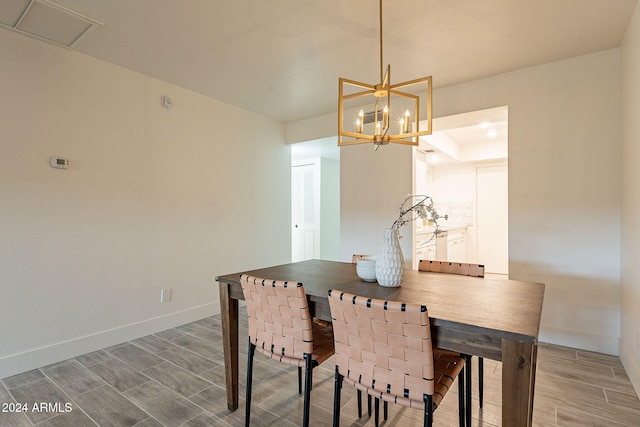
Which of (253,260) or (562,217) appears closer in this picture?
(562,217)

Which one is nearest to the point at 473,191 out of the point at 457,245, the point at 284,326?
the point at 457,245

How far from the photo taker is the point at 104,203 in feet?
9.12

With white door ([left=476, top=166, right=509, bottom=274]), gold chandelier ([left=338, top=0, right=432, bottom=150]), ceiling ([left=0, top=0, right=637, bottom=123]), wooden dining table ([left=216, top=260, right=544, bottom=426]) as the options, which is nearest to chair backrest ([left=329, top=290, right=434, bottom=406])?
wooden dining table ([left=216, top=260, right=544, bottom=426])

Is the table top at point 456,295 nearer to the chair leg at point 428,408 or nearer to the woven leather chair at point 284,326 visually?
the woven leather chair at point 284,326

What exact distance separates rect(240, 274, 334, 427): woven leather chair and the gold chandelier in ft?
2.99

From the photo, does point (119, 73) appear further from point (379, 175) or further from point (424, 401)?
point (424, 401)

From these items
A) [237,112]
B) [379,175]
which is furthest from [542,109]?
[237,112]

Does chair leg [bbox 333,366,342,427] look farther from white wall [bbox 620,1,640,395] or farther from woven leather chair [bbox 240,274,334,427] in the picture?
white wall [bbox 620,1,640,395]

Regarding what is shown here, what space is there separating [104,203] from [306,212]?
3664mm

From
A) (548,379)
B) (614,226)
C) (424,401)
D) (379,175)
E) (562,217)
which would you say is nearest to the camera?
(424,401)

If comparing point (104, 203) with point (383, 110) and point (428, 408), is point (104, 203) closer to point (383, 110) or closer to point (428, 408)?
point (383, 110)

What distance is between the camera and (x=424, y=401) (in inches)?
47.6

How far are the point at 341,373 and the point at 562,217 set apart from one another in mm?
2489

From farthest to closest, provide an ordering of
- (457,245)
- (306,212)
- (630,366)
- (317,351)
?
(306,212), (457,245), (630,366), (317,351)
